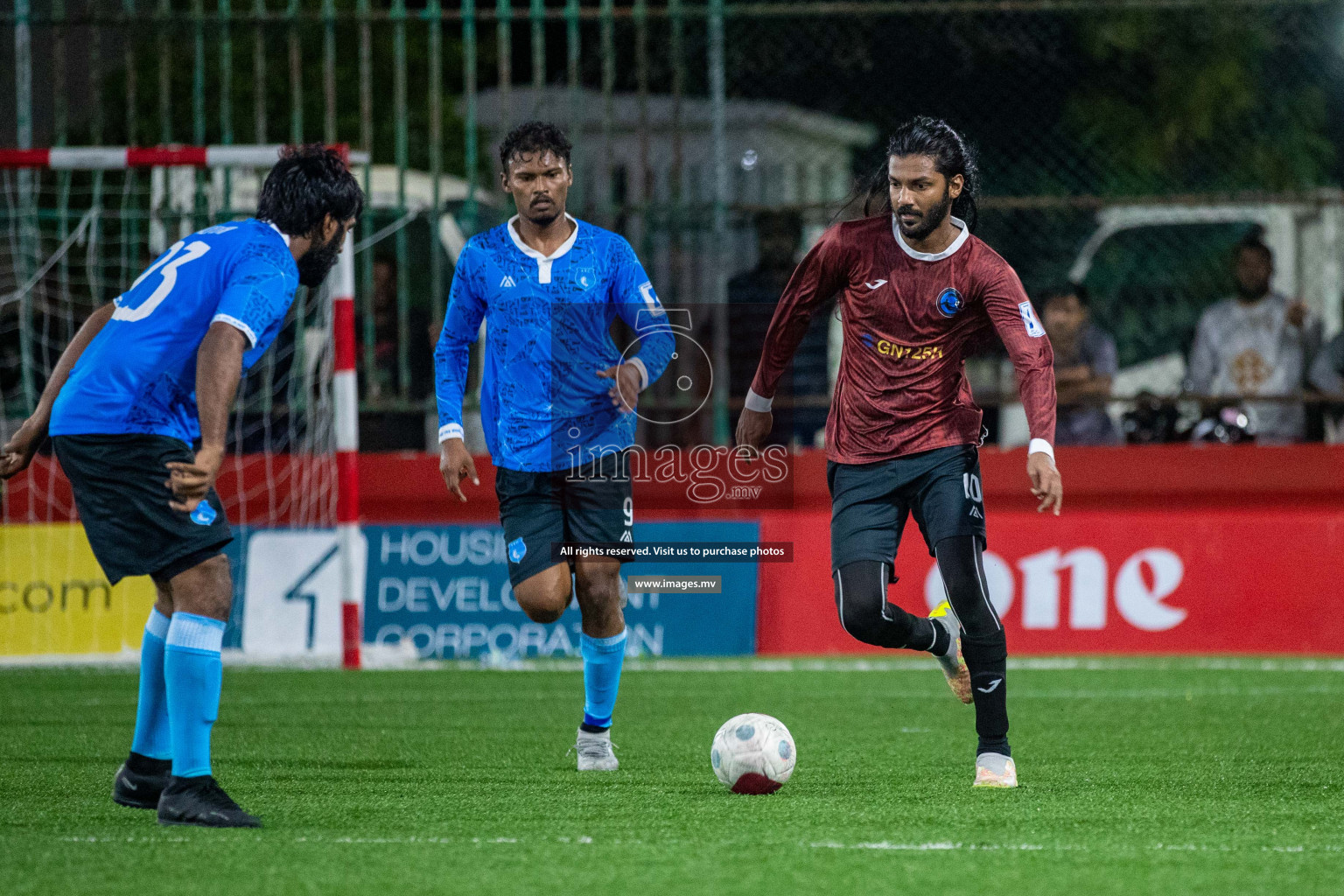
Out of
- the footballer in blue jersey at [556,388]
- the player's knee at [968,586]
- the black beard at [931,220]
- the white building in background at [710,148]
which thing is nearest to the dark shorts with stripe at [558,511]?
the footballer in blue jersey at [556,388]

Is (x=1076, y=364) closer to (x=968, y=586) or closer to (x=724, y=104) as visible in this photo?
(x=724, y=104)

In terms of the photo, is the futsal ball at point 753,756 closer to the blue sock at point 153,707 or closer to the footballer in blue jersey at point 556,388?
the footballer in blue jersey at point 556,388

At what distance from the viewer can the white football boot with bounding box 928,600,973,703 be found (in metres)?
6.24

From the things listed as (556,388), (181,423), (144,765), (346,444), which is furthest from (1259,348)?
(144,765)

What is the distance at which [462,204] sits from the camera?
438 inches

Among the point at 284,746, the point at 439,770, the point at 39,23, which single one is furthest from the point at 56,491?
the point at 439,770

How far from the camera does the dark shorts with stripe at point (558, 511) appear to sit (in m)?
6.39

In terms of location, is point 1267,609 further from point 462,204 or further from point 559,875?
point 559,875

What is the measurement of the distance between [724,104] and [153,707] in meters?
8.68

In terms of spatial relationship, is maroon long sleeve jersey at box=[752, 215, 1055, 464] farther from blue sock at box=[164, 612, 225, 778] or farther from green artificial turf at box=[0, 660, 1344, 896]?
blue sock at box=[164, 612, 225, 778]

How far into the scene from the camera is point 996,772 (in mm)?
5691

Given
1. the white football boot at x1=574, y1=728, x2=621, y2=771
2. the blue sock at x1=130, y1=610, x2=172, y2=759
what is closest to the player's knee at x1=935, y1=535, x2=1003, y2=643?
the white football boot at x1=574, y1=728, x2=621, y2=771

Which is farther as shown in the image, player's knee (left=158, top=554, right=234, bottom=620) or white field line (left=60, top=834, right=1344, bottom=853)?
player's knee (left=158, top=554, right=234, bottom=620)

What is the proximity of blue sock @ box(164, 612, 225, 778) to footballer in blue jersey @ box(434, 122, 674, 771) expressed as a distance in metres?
1.48
